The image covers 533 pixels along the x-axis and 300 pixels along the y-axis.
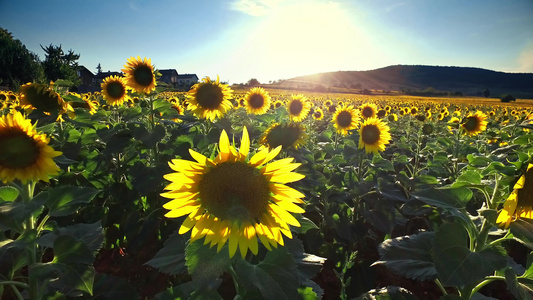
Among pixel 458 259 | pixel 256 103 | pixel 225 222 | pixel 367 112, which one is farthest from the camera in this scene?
pixel 367 112

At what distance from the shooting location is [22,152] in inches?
73.2

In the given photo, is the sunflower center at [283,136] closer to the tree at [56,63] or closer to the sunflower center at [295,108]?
the sunflower center at [295,108]

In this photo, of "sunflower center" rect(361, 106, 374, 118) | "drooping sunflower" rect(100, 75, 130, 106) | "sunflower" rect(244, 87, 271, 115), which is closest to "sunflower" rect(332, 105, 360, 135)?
"sunflower" rect(244, 87, 271, 115)

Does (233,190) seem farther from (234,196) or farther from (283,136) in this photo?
(283,136)

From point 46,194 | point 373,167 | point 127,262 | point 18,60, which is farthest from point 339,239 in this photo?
point 18,60

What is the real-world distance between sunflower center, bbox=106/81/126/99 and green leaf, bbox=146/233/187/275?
4.44 metres

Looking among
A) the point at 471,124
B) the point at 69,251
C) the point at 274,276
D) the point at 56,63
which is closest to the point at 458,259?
the point at 274,276

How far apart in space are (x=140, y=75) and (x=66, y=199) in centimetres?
252

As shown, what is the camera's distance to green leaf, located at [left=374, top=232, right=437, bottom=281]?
1665 mm

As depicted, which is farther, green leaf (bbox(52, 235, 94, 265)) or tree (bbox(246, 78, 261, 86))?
tree (bbox(246, 78, 261, 86))

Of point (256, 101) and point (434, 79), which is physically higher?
point (434, 79)

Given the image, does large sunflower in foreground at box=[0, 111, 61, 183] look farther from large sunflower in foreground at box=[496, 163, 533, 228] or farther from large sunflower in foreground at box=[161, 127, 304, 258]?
large sunflower in foreground at box=[496, 163, 533, 228]

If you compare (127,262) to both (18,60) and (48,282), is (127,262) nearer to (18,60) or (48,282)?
(48,282)

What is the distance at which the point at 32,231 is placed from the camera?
1.59m
